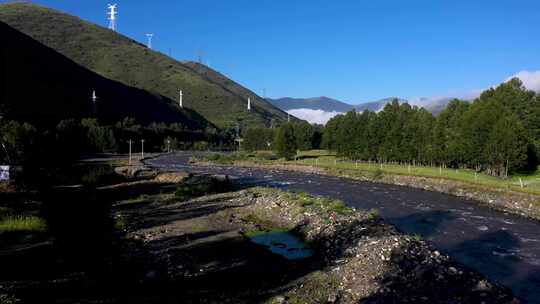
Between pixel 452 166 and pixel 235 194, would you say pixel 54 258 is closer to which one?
pixel 235 194

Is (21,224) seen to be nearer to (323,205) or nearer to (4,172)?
(323,205)

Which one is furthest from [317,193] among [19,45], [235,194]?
[19,45]

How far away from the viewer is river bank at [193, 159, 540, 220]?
48.2 metres

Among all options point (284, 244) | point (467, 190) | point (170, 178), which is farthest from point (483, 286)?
point (170, 178)

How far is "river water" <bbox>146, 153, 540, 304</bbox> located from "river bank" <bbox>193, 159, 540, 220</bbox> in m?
1.83

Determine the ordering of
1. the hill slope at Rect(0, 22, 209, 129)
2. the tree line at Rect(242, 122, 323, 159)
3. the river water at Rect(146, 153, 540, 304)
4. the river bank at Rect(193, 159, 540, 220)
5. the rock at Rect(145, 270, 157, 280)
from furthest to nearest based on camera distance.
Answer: the tree line at Rect(242, 122, 323, 159)
the hill slope at Rect(0, 22, 209, 129)
the river bank at Rect(193, 159, 540, 220)
the river water at Rect(146, 153, 540, 304)
the rock at Rect(145, 270, 157, 280)

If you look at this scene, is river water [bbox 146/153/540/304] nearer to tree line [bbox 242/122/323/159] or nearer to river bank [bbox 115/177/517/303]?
river bank [bbox 115/177/517/303]

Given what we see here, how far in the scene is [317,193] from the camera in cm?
6494

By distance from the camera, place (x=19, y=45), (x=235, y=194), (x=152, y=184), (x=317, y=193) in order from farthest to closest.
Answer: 1. (x=19, y=45)
2. (x=152, y=184)
3. (x=317, y=193)
4. (x=235, y=194)

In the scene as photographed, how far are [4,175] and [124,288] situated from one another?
152ft

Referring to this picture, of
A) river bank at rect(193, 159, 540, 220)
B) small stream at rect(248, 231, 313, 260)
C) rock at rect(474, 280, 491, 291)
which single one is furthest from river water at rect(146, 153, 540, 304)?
small stream at rect(248, 231, 313, 260)

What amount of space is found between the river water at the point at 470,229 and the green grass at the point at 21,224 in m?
28.3

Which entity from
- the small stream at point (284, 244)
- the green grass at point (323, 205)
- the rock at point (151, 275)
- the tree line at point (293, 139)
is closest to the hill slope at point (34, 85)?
the tree line at point (293, 139)

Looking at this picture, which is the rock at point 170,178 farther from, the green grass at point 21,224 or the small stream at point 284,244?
the small stream at point 284,244
